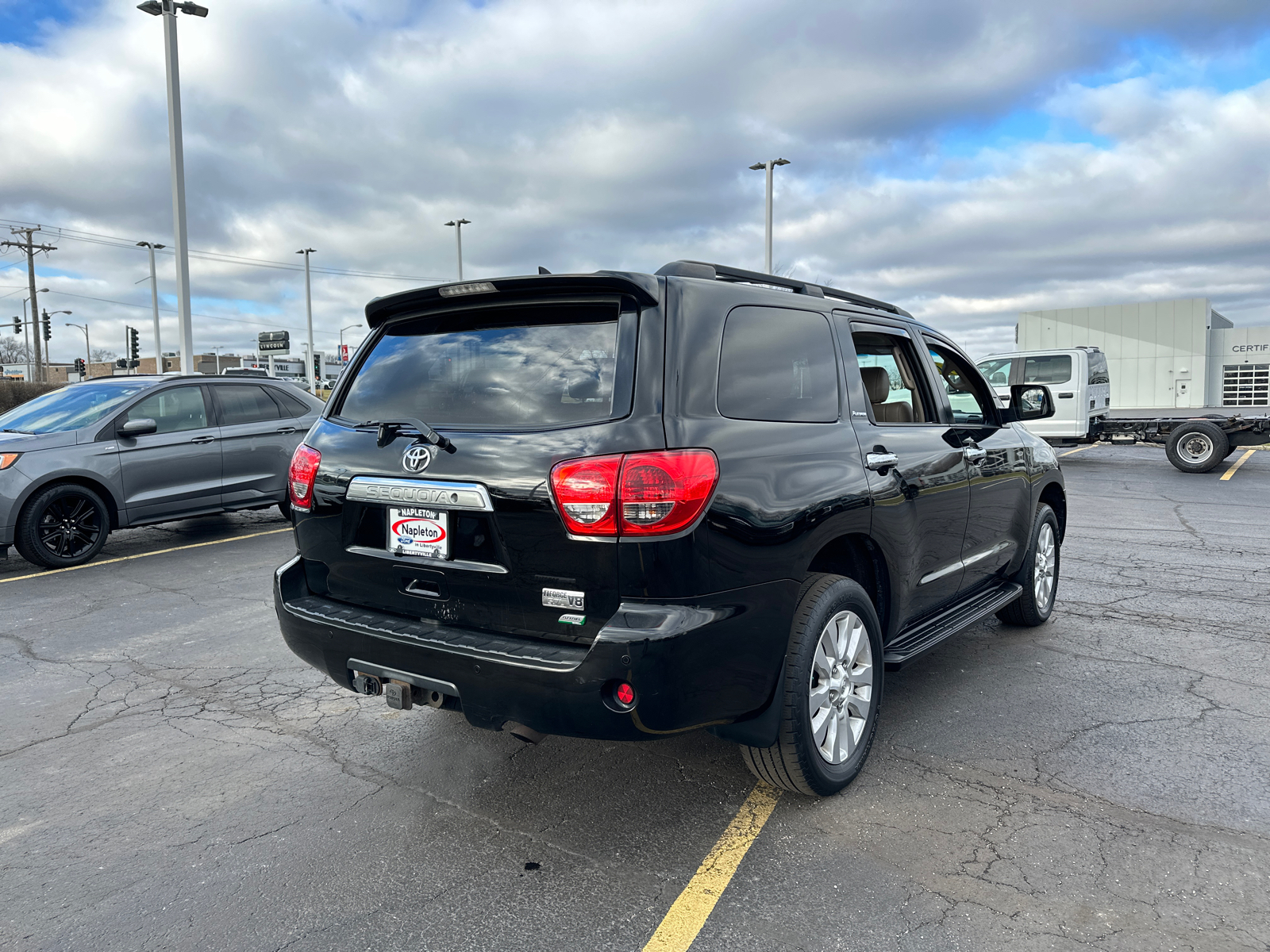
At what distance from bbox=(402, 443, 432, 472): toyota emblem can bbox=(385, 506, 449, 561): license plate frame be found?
14 cm

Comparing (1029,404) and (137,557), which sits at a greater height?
(1029,404)

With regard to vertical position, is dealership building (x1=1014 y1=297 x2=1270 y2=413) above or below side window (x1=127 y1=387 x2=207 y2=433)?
above

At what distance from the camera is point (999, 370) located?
17.5m

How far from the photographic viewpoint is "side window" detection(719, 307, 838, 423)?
3055mm

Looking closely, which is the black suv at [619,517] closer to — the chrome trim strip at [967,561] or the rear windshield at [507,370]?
the rear windshield at [507,370]

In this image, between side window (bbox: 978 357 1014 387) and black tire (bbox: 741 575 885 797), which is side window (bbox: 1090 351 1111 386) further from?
black tire (bbox: 741 575 885 797)

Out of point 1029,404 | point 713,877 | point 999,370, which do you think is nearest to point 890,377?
point 1029,404

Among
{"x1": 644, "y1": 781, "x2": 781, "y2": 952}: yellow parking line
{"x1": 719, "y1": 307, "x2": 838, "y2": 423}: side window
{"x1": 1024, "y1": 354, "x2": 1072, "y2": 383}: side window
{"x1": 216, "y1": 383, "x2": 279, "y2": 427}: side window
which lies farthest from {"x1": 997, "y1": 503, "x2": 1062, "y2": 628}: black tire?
{"x1": 1024, "y1": 354, "x2": 1072, "y2": 383}: side window

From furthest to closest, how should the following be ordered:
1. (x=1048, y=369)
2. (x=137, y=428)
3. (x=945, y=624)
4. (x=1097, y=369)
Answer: (x=1097, y=369) → (x=1048, y=369) → (x=137, y=428) → (x=945, y=624)

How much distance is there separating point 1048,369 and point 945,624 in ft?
47.9

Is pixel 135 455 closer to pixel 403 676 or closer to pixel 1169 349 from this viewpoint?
pixel 403 676

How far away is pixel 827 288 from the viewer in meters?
3.93

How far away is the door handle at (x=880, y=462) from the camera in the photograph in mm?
3500

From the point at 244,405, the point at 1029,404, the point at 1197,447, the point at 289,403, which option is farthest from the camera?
the point at 1197,447
